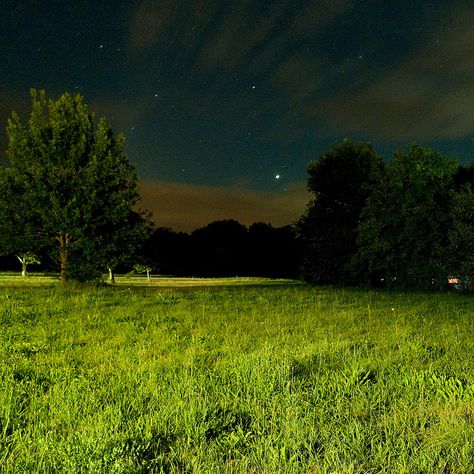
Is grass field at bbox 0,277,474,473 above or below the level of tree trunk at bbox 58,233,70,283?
below

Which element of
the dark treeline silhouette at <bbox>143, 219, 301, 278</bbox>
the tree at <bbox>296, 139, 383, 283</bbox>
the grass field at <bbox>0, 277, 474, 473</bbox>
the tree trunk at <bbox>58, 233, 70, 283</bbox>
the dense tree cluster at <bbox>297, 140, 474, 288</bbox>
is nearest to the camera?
the grass field at <bbox>0, 277, 474, 473</bbox>

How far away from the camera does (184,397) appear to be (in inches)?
212

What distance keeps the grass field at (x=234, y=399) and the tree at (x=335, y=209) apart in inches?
1190

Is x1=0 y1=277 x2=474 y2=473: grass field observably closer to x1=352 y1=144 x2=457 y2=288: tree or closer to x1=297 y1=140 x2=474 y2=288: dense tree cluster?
x1=297 y1=140 x2=474 y2=288: dense tree cluster

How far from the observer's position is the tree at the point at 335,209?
1612 inches

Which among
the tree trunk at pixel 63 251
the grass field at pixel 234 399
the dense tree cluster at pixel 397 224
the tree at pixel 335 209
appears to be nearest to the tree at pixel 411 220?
the dense tree cluster at pixel 397 224

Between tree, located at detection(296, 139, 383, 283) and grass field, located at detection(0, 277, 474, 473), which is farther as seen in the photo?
tree, located at detection(296, 139, 383, 283)

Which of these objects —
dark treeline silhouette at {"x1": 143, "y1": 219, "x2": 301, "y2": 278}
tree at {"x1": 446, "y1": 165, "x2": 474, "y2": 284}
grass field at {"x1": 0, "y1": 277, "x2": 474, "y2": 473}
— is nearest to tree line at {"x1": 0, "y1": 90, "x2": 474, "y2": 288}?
tree at {"x1": 446, "y1": 165, "x2": 474, "y2": 284}

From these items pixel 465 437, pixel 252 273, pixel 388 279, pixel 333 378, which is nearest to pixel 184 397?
pixel 333 378

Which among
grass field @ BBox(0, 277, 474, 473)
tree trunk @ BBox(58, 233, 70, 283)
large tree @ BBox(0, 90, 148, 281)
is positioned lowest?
grass field @ BBox(0, 277, 474, 473)

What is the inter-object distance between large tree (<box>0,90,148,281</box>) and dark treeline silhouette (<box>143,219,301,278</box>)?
219 ft

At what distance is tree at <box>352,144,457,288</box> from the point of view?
32.9 meters

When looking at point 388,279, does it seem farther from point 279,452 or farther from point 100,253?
point 279,452

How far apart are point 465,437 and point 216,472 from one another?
248cm
